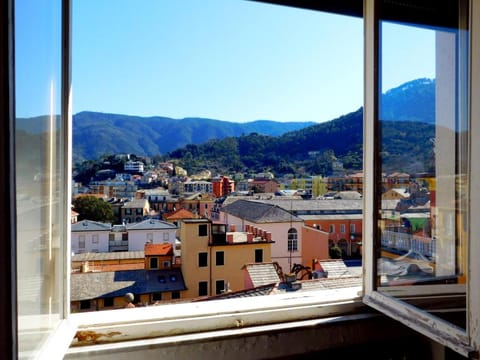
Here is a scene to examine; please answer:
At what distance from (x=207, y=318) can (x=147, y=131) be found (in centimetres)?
95

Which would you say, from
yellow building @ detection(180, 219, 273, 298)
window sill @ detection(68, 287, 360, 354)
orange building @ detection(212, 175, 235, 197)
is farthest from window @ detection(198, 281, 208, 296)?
orange building @ detection(212, 175, 235, 197)

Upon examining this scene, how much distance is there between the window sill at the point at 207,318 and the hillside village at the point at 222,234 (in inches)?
5.0

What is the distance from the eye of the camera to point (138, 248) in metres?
1.31

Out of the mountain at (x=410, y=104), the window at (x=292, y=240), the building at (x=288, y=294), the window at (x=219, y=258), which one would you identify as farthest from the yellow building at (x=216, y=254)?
the mountain at (x=410, y=104)

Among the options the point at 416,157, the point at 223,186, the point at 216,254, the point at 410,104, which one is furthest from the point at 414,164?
the point at 216,254

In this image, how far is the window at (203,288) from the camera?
4.35ft

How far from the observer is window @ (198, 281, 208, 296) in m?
1.33

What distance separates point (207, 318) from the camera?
94cm

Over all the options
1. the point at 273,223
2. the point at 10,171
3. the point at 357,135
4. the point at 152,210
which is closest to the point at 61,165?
the point at 10,171

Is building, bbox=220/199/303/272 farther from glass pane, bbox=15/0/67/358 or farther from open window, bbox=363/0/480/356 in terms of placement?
glass pane, bbox=15/0/67/358

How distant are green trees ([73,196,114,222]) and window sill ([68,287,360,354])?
0.36 m

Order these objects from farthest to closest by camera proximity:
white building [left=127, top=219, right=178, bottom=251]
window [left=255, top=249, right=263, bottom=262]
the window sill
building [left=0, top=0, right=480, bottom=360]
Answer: window [left=255, top=249, right=263, bottom=262], white building [left=127, top=219, right=178, bottom=251], the window sill, building [left=0, top=0, right=480, bottom=360]

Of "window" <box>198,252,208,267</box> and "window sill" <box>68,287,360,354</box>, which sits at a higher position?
"window" <box>198,252,208,267</box>

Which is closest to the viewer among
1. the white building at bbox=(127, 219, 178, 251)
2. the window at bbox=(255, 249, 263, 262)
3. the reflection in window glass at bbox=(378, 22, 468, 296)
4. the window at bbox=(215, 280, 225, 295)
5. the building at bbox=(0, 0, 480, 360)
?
the building at bbox=(0, 0, 480, 360)
